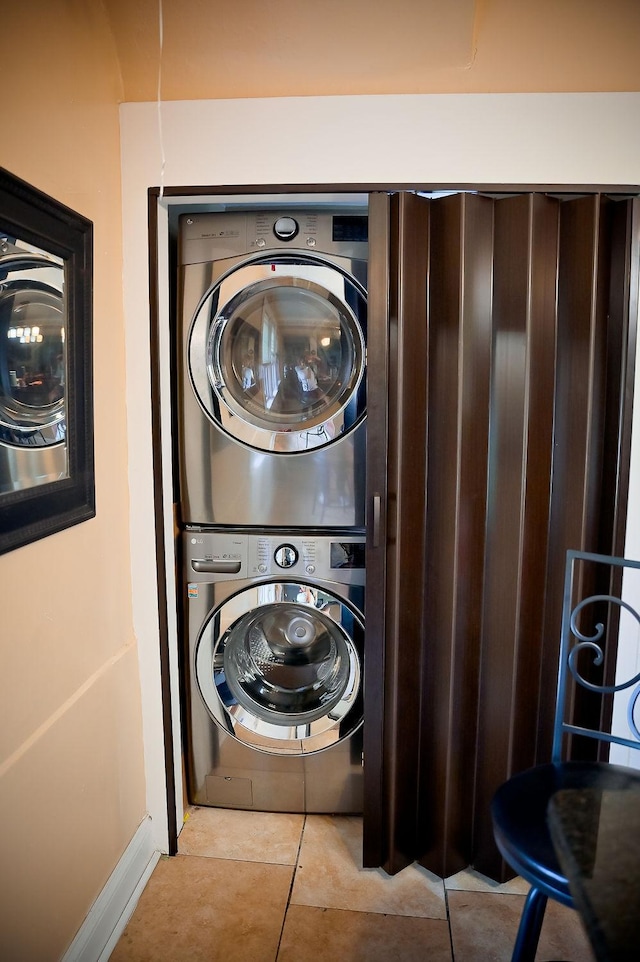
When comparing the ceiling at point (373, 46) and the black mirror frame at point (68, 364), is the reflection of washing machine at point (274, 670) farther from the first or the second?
the ceiling at point (373, 46)

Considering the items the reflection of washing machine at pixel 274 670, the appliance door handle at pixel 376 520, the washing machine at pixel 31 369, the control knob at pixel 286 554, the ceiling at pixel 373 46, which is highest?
the ceiling at pixel 373 46

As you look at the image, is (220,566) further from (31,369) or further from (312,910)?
A: (312,910)

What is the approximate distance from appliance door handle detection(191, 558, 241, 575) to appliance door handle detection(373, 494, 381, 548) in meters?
0.47

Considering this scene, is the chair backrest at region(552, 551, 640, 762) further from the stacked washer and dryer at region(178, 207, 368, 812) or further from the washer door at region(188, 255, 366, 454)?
the washer door at region(188, 255, 366, 454)

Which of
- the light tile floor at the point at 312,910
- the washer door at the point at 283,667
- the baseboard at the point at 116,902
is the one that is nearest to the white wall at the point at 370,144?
the washer door at the point at 283,667

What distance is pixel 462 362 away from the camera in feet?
5.30

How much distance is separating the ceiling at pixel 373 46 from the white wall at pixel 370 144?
0.12 feet

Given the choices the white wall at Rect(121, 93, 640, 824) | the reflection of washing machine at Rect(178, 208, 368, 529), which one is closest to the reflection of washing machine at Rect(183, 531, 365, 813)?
the reflection of washing machine at Rect(178, 208, 368, 529)

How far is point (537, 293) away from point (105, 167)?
1186 mm

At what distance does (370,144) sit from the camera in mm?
1629

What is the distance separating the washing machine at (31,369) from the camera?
3.72 feet

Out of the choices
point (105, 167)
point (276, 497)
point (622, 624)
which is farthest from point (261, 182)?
point (622, 624)

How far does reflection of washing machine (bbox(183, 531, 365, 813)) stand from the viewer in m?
1.90

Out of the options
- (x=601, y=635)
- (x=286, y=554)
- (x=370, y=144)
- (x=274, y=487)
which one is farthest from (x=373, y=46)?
(x=601, y=635)
